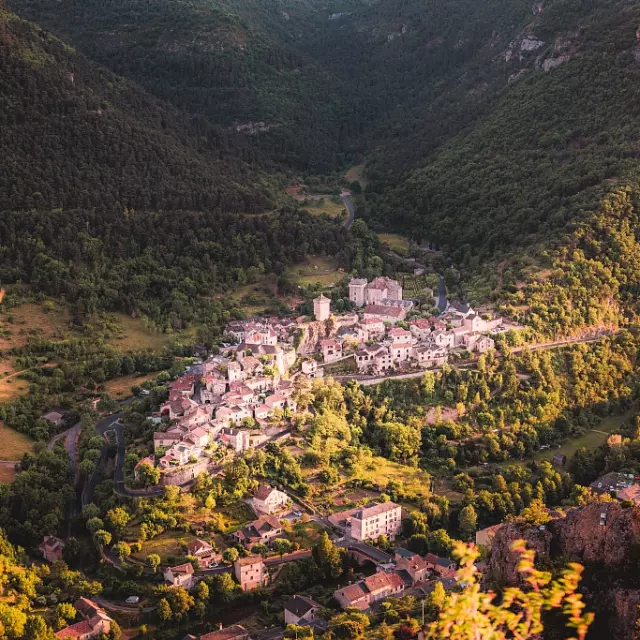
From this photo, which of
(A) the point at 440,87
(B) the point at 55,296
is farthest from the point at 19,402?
(A) the point at 440,87

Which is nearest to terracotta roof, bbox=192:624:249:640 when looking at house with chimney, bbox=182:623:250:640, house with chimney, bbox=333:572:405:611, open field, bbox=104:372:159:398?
house with chimney, bbox=182:623:250:640

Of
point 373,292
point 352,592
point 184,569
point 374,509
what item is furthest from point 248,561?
point 373,292

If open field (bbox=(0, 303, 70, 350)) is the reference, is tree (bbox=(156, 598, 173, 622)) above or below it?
below

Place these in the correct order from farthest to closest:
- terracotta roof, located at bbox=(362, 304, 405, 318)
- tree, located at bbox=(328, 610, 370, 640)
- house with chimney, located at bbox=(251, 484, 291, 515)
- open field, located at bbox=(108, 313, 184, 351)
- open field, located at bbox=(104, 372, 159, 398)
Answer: open field, located at bbox=(108, 313, 184, 351), terracotta roof, located at bbox=(362, 304, 405, 318), open field, located at bbox=(104, 372, 159, 398), house with chimney, located at bbox=(251, 484, 291, 515), tree, located at bbox=(328, 610, 370, 640)

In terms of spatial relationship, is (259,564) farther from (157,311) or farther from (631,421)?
(157,311)

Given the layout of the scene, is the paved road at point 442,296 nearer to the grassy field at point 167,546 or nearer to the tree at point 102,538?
the grassy field at point 167,546

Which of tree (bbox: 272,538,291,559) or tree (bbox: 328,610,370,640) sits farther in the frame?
tree (bbox: 272,538,291,559)

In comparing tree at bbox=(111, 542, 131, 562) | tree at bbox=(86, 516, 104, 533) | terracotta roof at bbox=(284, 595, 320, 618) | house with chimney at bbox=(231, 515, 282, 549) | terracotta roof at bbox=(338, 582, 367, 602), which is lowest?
terracotta roof at bbox=(284, 595, 320, 618)

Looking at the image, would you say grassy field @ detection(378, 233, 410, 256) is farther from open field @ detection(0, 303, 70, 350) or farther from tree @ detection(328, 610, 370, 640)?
tree @ detection(328, 610, 370, 640)
